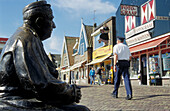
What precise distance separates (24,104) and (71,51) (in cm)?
3819

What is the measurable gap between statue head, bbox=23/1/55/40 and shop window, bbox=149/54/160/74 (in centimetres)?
1313

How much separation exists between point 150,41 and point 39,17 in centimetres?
1364

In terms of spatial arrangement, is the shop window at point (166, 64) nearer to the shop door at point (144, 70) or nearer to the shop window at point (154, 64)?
the shop window at point (154, 64)

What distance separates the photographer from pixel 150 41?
1424cm

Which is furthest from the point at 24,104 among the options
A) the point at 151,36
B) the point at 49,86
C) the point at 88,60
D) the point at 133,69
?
the point at 88,60

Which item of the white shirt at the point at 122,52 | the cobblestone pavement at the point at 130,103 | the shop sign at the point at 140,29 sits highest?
the shop sign at the point at 140,29

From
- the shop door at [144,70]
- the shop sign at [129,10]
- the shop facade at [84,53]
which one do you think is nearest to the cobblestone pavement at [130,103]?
the shop door at [144,70]

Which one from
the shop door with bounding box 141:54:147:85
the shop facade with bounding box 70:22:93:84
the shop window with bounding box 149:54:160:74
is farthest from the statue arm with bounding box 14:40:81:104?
the shop facade with bounding box 70:22:93:84

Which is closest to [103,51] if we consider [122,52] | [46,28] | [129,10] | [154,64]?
[129,10]

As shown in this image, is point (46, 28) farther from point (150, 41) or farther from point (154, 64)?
point (150, 41)

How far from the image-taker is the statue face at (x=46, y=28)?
165 cm

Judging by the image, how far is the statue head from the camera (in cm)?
161

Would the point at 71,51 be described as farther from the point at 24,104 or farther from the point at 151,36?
the point at 24,104

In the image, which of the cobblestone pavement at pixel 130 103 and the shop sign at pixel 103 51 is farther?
the shop sign at pixel 103 51
